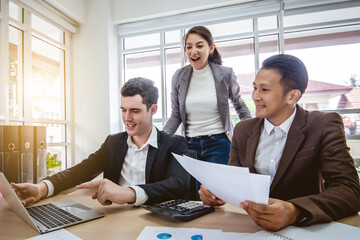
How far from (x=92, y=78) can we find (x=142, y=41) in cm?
96

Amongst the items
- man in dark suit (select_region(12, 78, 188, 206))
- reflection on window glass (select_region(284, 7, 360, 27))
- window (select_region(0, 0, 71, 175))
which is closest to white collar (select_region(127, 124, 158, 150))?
man in dark suit (select_region(12, 78, 188, 206))

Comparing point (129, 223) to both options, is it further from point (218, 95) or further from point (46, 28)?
point (46, 28)

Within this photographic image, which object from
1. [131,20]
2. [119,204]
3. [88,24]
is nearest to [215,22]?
[131,20]

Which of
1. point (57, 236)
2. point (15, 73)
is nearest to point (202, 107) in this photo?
point (57, 236)

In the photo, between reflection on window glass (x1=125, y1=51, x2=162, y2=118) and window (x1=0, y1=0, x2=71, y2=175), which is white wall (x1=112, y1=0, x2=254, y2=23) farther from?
window (x1=0, y1=0, x2=71, y2=175)

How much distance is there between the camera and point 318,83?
3.20 m

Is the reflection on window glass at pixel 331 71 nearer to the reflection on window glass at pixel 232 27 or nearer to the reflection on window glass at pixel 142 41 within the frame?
the reflection on window glass at pixel 232 27

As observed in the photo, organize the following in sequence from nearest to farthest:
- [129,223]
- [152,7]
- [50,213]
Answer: [129,223]
[50,213]
[152,7]

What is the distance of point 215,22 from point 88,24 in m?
1.81

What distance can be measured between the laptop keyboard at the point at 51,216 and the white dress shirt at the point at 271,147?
805 mm

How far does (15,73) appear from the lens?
9.21 feet

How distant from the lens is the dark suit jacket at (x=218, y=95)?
196 centimetres

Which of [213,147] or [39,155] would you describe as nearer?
[39,155]

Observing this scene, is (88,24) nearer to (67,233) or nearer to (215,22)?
(215,22)
